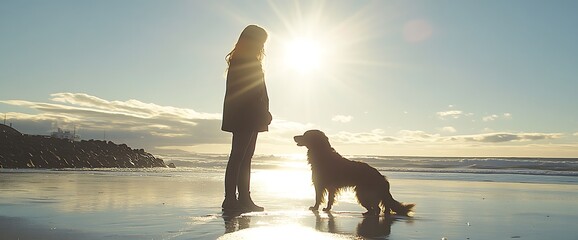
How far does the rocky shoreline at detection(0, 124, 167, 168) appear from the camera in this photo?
16922 millimetres

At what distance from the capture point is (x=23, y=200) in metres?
6.16

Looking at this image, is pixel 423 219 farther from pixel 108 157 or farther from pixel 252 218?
pixel 108 157

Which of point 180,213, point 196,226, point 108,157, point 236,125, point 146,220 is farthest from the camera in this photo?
point 108,157

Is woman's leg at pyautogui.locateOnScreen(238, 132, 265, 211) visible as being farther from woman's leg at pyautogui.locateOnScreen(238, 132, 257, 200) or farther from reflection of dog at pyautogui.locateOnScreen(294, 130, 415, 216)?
reflection of dog at pyautogui.locateOnScreen(294, 130, 415, 216)

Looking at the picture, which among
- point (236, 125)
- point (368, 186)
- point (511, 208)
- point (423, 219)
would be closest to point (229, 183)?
point (236, 125)

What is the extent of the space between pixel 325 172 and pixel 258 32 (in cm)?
195

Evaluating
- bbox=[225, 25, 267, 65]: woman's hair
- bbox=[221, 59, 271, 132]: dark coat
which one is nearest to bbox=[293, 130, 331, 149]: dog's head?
bbox=[221, 59, 271, 132]: dark coat

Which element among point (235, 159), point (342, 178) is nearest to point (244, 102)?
point (235, 159)

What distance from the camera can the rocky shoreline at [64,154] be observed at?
16.9 meters

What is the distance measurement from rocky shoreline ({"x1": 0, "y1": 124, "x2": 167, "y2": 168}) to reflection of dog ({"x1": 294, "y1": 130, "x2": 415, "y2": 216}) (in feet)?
42.5

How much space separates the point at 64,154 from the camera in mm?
18875

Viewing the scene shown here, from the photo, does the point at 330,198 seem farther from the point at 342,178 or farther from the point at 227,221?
the point at 227,221

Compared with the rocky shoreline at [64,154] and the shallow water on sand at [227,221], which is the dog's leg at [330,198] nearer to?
the shallow water on sand at [227,221]

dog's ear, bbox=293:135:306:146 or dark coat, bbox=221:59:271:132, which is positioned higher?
dark coat, bbox=221:59:271:132
